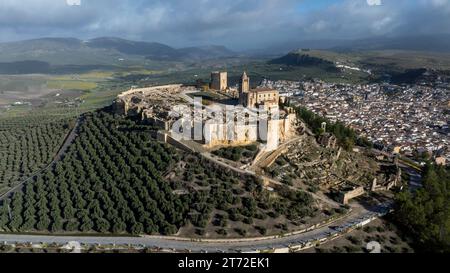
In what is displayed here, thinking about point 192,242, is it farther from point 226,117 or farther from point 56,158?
point 56,158

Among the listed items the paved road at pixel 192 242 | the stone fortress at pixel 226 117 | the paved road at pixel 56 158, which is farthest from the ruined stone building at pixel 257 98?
the paved road at pixel 56 158

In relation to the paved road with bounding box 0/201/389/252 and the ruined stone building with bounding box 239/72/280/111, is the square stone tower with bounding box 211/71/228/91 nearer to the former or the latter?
the ruined stone building with bounding box 239/72/280/111

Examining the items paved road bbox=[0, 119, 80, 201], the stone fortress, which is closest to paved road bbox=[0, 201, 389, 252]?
paved road bbox=[0, 119, 80, 201]

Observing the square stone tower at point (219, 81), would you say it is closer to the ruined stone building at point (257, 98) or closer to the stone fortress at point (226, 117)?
the stone fortress at point (226, 117)

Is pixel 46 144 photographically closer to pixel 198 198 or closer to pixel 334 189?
pixel 198 198

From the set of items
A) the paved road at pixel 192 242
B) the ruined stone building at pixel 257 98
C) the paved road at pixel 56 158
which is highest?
the ruined stone building at pixel 257 98

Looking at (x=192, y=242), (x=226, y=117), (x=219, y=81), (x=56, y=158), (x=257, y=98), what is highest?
(x=219, y=81)

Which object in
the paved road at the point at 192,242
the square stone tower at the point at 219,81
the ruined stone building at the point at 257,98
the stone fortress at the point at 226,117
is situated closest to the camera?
the paved road at the point at 192,242

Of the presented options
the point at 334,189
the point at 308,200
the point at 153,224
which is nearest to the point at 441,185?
the point at 334,189

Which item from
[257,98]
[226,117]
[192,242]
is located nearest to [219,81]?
[257,98]
